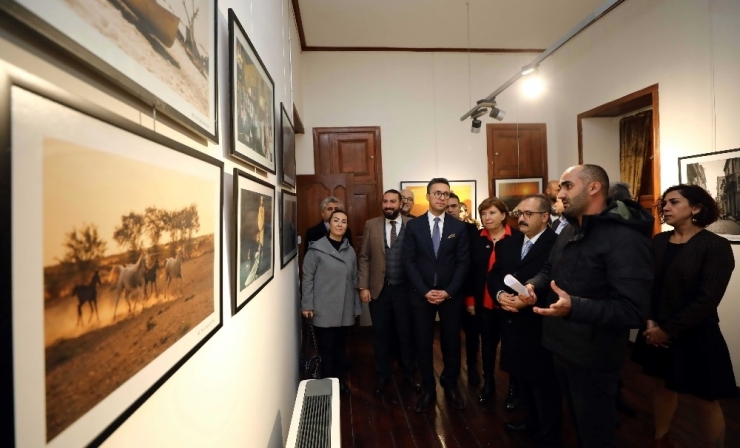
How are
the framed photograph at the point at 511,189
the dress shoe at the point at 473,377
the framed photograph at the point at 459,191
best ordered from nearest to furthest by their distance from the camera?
the dress shoe at the point at 473,377
the framed photograph at the point at 459,191
the framed photograph at the point at 511,189

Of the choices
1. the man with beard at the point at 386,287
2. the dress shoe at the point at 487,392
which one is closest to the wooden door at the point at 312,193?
the man with beard at the point at 386,287

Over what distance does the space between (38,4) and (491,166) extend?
5396 mm

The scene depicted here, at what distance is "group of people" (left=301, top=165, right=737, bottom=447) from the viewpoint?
1732 mm

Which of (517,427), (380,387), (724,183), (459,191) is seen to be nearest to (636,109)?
(724,183)

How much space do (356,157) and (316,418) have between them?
380 cm

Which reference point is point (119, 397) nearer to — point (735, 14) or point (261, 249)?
point (261, 249)

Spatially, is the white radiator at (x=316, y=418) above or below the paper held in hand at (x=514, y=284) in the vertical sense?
below

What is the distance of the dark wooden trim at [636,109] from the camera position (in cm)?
366

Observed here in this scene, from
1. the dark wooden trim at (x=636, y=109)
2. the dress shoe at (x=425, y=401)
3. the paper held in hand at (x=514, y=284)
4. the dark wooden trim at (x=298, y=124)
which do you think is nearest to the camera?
the paper held in hand at (x=514, y=284)

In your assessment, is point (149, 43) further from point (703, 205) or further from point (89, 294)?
point (703, 205)

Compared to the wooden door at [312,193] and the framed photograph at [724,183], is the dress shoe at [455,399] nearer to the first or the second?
the wooden door at [312,193]

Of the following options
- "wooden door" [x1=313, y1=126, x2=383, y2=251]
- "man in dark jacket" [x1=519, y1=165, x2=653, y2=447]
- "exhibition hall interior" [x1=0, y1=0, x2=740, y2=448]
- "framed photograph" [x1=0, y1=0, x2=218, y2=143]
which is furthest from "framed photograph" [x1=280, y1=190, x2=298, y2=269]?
"wooden door" [x1=313, y1=126, x2=383, y2=251]

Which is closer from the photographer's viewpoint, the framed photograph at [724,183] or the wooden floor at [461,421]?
the wooden floor at [461,421]

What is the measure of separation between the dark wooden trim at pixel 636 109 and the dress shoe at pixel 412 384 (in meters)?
3.04
